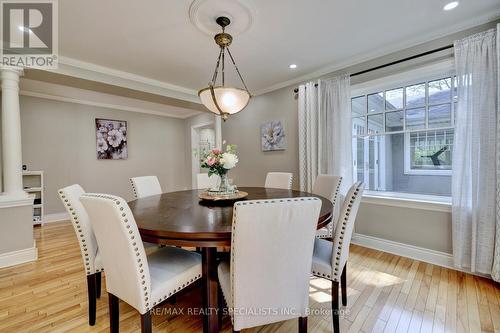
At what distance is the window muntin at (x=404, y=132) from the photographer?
248 centimetres

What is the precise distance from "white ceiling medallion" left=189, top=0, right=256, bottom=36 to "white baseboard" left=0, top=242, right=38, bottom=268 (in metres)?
3.14

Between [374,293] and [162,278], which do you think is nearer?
[162,278]

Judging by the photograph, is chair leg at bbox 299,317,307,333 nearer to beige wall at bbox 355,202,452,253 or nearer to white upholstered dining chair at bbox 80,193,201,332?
white upholstered dining chair at bbox 80,193,201,332

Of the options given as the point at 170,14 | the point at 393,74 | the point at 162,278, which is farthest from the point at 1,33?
the point at 393,74

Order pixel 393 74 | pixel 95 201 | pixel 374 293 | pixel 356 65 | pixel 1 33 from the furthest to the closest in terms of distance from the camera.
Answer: pixel 356 65 < pixel 393 74 < pixel 1 33 < pixel 374 293 < pixel 95 201

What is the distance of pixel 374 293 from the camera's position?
6.19ft

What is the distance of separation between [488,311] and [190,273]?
2145 mm

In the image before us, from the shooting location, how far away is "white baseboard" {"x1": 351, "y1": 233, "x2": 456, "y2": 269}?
2.33 m

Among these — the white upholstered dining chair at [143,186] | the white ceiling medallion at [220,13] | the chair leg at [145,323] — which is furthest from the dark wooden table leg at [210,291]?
the white ceiling medallion at [220,13]

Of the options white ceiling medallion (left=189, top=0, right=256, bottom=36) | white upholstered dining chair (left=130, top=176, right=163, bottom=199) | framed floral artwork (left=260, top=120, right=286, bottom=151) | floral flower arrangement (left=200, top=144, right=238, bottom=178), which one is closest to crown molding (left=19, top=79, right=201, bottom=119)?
white upholstered dining chair (left=130, top=176, right=163, bottom=199)

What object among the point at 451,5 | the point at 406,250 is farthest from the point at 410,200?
the point at 451,5

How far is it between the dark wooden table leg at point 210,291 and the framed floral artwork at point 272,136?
2.64 m

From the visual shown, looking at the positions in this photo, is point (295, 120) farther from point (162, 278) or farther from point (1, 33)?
point (1, 33)

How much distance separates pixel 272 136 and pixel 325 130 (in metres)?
0.97
